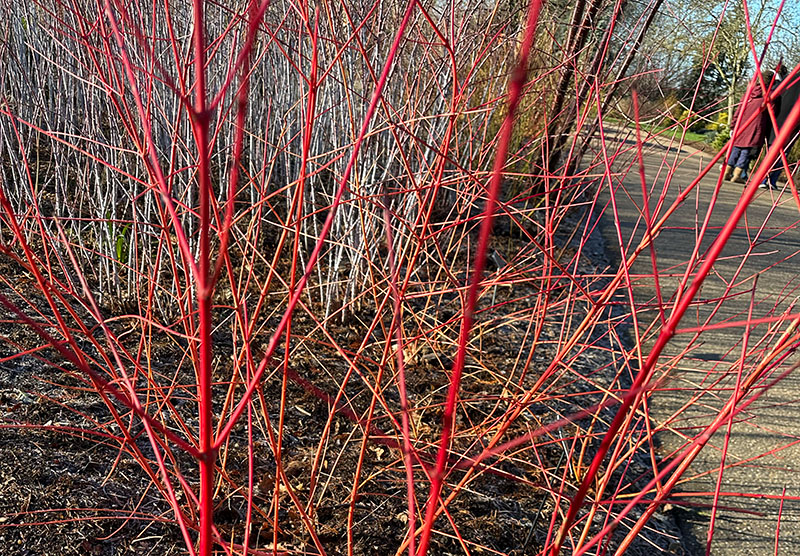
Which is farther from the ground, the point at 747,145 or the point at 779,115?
the point at 779,115

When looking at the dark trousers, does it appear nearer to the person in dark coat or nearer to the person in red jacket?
the person in red jacket

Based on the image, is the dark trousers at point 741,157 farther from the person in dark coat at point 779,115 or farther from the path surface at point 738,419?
the path surface at point 738,419

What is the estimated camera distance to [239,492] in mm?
1884

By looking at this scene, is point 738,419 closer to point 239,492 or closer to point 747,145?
point 239,492

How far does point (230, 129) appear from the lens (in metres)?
3.12

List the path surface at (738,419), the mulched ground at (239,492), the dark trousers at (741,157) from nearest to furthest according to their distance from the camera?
the path surface at (738,419) < the mulched ground at (239,492) < the dark trousers at (741,157)

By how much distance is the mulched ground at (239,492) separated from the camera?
1.65 meters

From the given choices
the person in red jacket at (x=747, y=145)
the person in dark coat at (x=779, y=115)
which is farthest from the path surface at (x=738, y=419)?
the person in red jacket at (x=747, y=145)

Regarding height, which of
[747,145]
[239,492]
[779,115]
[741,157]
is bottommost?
[239,492]

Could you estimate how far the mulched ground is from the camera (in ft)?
5.40

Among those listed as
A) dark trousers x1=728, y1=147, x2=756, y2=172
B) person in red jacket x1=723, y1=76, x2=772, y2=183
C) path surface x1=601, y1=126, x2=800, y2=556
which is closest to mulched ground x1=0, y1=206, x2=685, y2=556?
path surface x1=601, y1=126, x2=800, y2=556

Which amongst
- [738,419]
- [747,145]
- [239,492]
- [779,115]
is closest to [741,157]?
[779,115]

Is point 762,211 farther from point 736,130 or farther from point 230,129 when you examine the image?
point 736,130

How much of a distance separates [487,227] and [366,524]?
5.36 feet
